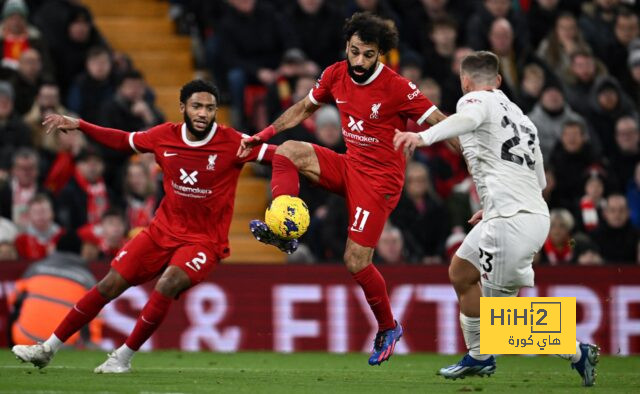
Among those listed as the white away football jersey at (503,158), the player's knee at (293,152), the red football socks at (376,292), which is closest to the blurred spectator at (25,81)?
the player's knee at (293,152)

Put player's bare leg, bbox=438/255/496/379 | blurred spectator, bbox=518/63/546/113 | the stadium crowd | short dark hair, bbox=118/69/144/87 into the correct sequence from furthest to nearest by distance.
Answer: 1. blurred spectator, bbox=518/63/546/113
2. short dark hair, bbox=118/69/144/87
3. the stadium crowd
4. player's bare leg, bbox=438/255/496/379

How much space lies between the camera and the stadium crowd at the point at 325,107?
17.0 metres

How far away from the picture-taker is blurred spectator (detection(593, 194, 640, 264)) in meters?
17.3

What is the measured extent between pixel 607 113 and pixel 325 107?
4.02 metres

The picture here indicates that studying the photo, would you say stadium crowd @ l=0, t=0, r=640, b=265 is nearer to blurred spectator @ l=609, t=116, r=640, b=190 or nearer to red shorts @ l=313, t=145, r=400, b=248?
blurred spectator @ l=609, t=116, r=640, b=190

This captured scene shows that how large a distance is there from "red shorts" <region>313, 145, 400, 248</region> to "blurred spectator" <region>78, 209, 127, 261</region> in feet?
16.4

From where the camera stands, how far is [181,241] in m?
12.3

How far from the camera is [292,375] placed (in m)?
12.7

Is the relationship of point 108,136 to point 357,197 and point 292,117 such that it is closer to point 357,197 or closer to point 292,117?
point 292,117

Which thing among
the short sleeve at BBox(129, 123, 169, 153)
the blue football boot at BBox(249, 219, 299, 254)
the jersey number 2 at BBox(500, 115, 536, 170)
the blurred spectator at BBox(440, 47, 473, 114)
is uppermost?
the blurred spectator at BBox(440, 47, 473, 114)

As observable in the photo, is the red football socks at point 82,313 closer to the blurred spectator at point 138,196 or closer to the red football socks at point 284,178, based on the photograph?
the red football socks at point 284,178

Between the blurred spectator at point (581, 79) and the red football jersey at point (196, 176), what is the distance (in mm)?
8205

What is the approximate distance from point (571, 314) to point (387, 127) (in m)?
2.17

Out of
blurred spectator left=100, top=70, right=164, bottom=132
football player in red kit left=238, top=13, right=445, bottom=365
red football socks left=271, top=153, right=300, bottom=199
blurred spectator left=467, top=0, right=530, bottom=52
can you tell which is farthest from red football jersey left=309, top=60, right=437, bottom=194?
blurred spectator left=467, top=0, right=530, bottom=52
